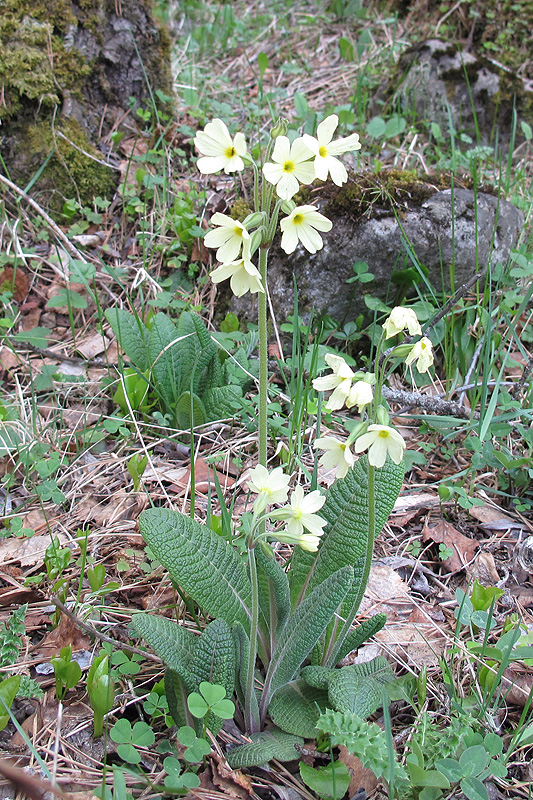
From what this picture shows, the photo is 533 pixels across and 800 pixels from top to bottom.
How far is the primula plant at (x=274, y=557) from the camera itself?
49.6 inches

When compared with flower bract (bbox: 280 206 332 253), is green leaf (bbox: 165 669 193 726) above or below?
below

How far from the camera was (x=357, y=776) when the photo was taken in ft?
4.73

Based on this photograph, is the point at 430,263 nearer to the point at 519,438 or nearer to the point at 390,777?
the point at 519,438

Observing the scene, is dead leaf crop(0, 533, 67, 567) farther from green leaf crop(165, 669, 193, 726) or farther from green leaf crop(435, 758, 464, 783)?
green leaf crop(435, 758, 464, 783)

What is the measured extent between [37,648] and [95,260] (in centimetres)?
199

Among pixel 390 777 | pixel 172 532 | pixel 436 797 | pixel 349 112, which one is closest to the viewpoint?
pixel 390 777

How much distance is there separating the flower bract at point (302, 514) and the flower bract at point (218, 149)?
683mm

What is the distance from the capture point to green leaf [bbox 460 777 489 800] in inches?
50.6

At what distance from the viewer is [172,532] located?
56.9 inches

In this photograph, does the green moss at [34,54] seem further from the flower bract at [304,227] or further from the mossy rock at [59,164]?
the flower bract at [304,227]

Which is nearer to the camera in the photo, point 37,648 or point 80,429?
point 37,648

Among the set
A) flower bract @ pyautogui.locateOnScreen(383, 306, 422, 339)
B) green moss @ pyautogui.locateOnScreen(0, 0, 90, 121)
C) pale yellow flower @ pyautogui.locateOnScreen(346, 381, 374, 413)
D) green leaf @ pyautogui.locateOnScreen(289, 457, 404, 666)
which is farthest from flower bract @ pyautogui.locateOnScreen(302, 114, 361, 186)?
green moss @ pyautogui.locateOnScreen(0, 0, 90, 121)

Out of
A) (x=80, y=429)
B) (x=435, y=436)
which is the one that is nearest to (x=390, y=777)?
(x=435, y=436)

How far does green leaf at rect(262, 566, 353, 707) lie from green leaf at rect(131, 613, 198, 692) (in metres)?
0.21
